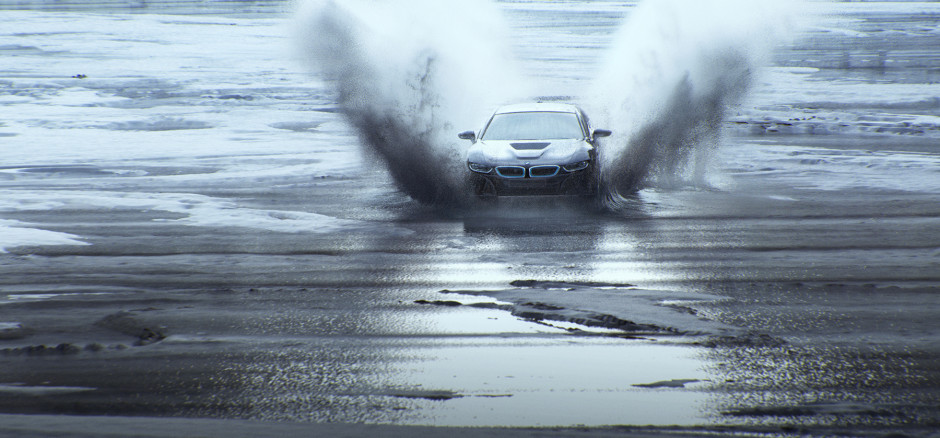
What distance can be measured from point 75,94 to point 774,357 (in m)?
29.3

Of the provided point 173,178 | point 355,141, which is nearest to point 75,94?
point 355,141

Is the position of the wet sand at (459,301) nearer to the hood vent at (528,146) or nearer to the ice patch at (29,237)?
the ice patch at (29,237)

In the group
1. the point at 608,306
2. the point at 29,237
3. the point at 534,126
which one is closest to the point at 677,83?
the point at 534,126

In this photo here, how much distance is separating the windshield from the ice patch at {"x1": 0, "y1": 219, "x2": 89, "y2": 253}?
18.3ft

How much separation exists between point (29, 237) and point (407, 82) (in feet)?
26.7

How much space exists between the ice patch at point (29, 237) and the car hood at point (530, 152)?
496 cm

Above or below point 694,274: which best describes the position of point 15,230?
below

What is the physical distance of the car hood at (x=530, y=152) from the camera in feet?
39.1

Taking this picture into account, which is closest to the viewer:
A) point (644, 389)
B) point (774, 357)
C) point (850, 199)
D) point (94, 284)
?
point (644, 389)

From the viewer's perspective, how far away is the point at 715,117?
18453 mm

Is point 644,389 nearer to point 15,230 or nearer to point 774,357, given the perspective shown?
point 774,357

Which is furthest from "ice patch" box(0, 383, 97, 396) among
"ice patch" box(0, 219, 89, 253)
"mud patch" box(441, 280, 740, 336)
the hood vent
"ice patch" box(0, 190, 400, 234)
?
the hood vent

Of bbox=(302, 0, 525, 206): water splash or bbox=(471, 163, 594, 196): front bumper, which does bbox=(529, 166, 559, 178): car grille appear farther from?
bbox=(302, 0, 525, 206): water splash

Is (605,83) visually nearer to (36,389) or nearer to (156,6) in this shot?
(36,389)
